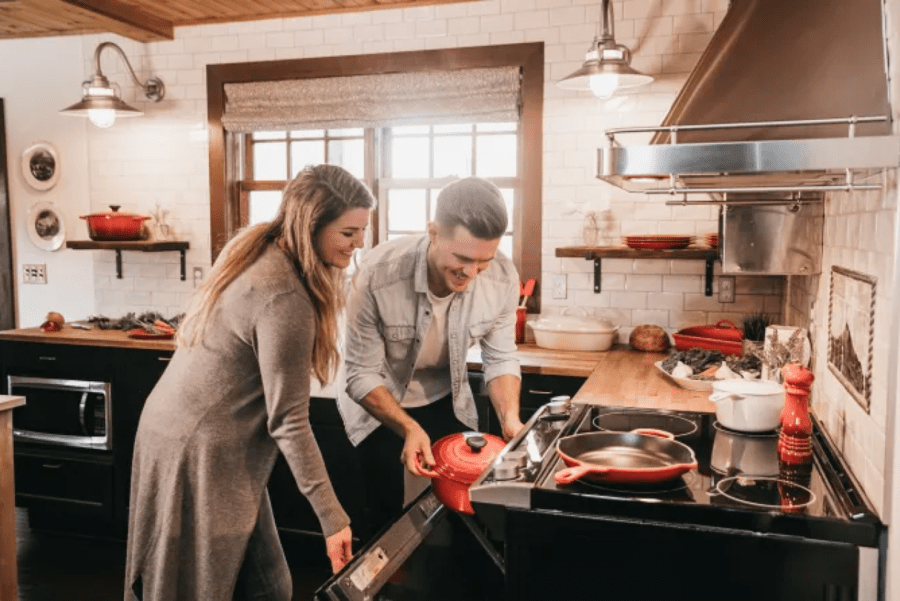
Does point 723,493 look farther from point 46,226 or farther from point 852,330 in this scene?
point 46,226

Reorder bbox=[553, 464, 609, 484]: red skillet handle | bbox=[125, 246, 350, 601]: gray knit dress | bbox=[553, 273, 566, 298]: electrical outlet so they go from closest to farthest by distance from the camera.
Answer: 1. bbox=[553, 464, 609, 484]: red skillet handle
2. bbox=[125, 246, 350, 601]: gray knit dress
3. bbox=[553, 273, 566, 298]: electrical outlet

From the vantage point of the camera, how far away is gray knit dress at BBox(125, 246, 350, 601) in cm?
175

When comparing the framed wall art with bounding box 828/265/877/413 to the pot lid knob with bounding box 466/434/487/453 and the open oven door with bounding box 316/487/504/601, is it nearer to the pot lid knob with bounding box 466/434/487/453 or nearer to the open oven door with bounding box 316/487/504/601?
the pot lid knob with bounding box 466/434/487/453

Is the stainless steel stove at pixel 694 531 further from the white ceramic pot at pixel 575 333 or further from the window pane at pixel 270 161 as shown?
the window pane at pixel 270 161

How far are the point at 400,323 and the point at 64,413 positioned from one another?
253 centimetres

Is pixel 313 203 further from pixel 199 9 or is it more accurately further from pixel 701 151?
pixel 199 9

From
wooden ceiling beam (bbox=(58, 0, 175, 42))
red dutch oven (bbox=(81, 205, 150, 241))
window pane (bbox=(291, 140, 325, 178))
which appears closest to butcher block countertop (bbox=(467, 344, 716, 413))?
window pane (bbox=(291, 140, 325, 178))

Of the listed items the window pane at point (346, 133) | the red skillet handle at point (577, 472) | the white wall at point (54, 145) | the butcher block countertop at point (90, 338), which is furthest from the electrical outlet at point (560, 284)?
the white wall at point (54, 145)

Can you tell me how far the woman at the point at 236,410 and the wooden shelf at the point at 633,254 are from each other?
202 centimetres

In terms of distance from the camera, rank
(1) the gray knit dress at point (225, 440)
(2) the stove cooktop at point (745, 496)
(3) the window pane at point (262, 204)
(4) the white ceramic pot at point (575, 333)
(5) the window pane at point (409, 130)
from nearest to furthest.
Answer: (2) the stove cooktop at point (745, 496)
(1) the gray knit dress at point (225, 440)
(4) the white ceramic pot at point (575, 333)
(5) the window pane at point (409, 130)
(3) the window pane at point (262, 204)

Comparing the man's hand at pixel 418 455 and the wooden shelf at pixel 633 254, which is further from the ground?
the wooden shelf at pixel 633 254

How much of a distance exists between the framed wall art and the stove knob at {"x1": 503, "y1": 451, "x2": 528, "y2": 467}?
28.6 inches

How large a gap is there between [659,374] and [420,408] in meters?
1.10

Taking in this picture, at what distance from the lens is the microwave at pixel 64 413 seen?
4027 mm
